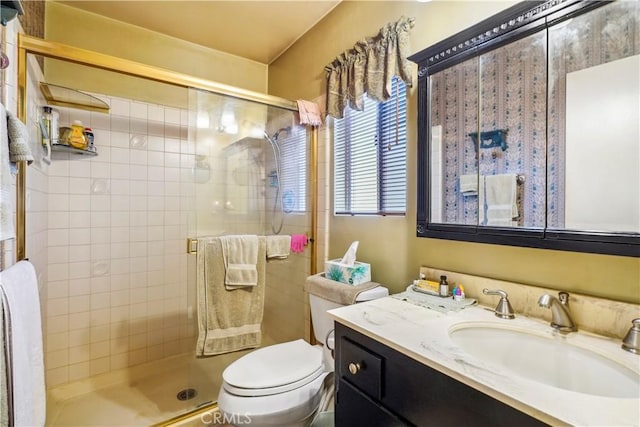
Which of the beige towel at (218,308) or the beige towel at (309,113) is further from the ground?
the beige towel at (309,113)

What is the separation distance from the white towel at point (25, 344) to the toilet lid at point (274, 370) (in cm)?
63

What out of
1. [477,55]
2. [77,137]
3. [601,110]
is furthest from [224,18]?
[601,110]

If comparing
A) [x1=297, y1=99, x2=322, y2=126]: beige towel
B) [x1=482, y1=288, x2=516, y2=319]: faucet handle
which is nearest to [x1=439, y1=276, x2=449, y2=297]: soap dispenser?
[x1=482, y1=288, x2=516, y2=319]: faucet handle

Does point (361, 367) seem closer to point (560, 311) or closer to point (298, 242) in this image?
point (560, 311)

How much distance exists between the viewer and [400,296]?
125 cm

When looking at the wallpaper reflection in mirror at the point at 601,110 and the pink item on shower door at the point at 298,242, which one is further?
the pink item on shower door at the point at 298,242

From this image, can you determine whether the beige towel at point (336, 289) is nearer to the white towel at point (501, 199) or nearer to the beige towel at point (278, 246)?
the beige towel at point (278, 246)

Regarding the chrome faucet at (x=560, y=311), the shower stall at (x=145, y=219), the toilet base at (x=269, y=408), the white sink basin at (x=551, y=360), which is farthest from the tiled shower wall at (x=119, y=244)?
the chrome faucet at (x=560, y=311)

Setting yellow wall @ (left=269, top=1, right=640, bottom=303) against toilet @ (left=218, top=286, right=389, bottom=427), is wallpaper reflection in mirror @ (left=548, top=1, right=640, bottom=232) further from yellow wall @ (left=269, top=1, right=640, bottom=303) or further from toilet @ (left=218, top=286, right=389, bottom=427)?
toilet @ (left=218, top=286, right=389, bottom=427)

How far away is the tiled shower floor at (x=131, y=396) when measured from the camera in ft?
5.70

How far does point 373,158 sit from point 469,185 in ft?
2.01

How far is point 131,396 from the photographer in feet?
6.43

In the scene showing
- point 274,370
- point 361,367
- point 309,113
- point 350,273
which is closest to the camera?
point 361,367

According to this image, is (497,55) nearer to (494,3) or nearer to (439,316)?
(494,3)
